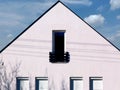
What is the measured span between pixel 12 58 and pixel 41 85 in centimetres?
233

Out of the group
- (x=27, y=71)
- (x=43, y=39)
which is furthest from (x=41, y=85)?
(x=43, y=39)

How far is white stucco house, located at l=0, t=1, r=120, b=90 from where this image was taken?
24.3m

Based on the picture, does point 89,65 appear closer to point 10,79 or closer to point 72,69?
point 72,69

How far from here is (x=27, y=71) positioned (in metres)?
24.6

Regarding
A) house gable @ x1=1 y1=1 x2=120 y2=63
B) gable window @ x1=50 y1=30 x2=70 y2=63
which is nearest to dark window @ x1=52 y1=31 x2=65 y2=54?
gable window @ x1=50 y1=30 x2=70 y2=63

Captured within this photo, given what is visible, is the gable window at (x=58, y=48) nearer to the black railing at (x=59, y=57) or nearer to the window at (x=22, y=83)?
the black railing at (x=59, y=57)

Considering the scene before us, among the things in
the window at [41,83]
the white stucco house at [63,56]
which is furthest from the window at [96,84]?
the window at [41,83]

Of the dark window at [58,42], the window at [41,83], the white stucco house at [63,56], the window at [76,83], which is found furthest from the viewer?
the dark window at [58,42]

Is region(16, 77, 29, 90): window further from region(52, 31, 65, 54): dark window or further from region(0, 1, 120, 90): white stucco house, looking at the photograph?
region(52, 31, 65, 54): dark window

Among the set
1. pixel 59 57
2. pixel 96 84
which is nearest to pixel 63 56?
pixel 59 57

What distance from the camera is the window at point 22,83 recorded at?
2481 cm

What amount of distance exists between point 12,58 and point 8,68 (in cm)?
63

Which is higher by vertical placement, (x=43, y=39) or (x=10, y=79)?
(x=43, y=39)

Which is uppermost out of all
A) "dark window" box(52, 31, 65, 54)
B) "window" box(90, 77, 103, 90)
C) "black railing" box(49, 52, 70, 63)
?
"dark window" box(52, 31, 65, 54)
